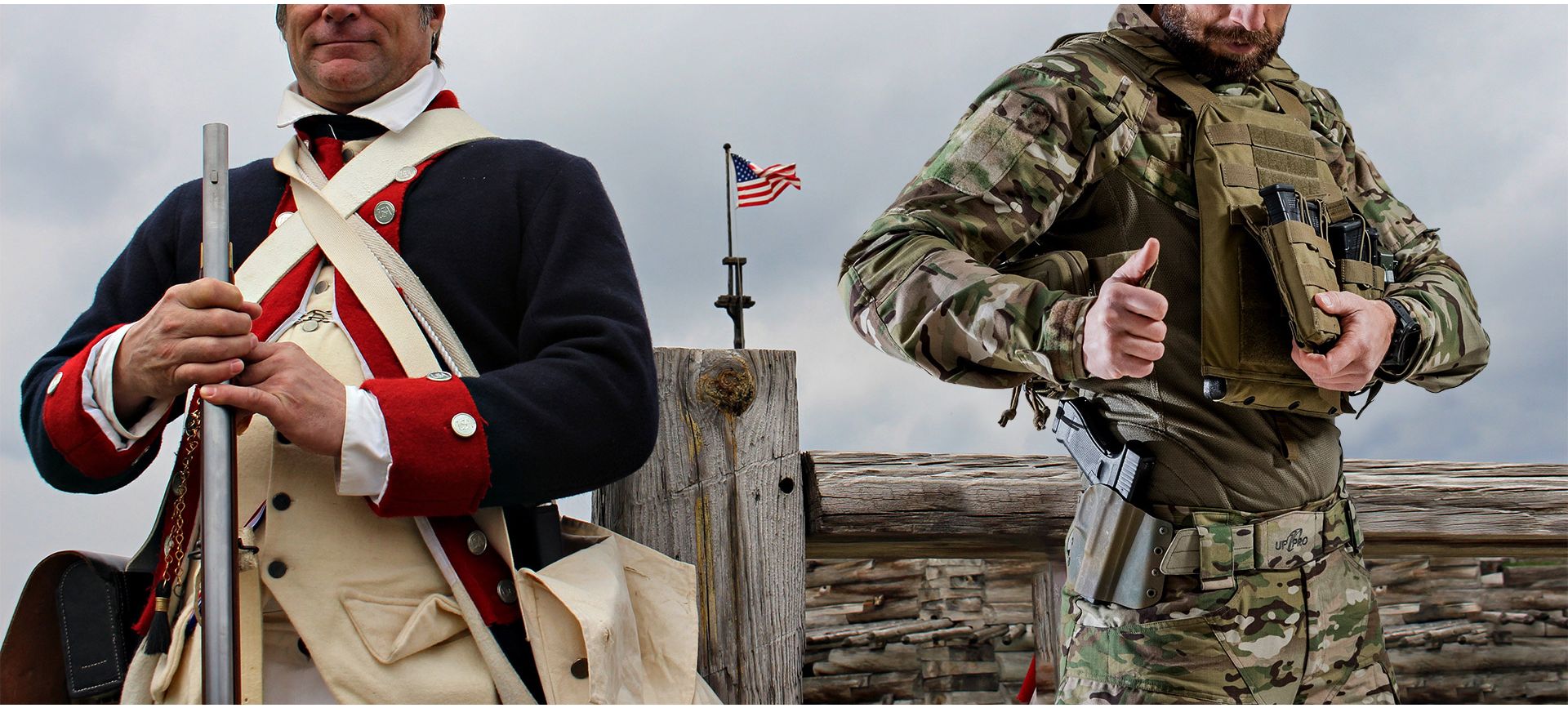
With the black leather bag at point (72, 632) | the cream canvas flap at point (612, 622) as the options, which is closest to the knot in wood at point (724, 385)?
the cream canvas flap at point (612, 622)

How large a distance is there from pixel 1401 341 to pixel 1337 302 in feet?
0.80

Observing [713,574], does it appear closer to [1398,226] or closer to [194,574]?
[194,574]

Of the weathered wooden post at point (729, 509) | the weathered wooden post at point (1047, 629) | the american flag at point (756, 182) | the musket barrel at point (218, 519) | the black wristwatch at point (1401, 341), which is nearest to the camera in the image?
the musket barrel at point (218, 519)

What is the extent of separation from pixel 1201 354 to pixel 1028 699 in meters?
1.93

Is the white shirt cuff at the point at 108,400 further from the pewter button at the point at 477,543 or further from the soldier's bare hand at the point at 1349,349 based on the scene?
the soldier's bare hand at the point at 1349,349

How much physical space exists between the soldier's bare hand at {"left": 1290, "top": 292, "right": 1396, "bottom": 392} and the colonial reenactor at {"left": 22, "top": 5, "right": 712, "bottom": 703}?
127 centimetres

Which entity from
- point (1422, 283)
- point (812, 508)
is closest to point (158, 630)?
point (812, 508)

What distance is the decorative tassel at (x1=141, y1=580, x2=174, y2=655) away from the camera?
193 cm

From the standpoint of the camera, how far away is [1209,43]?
100 inches

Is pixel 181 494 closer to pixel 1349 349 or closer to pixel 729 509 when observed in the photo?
pixel 729 509

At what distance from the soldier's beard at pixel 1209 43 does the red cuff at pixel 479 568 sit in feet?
5.67

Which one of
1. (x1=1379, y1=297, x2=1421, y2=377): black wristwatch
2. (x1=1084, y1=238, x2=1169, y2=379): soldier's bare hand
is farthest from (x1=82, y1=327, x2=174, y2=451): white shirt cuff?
(x1=1379, y1=297, x2=1421, y2=377): black wristwatch

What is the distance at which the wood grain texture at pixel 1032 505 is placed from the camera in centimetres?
318

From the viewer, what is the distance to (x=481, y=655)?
1.93m
